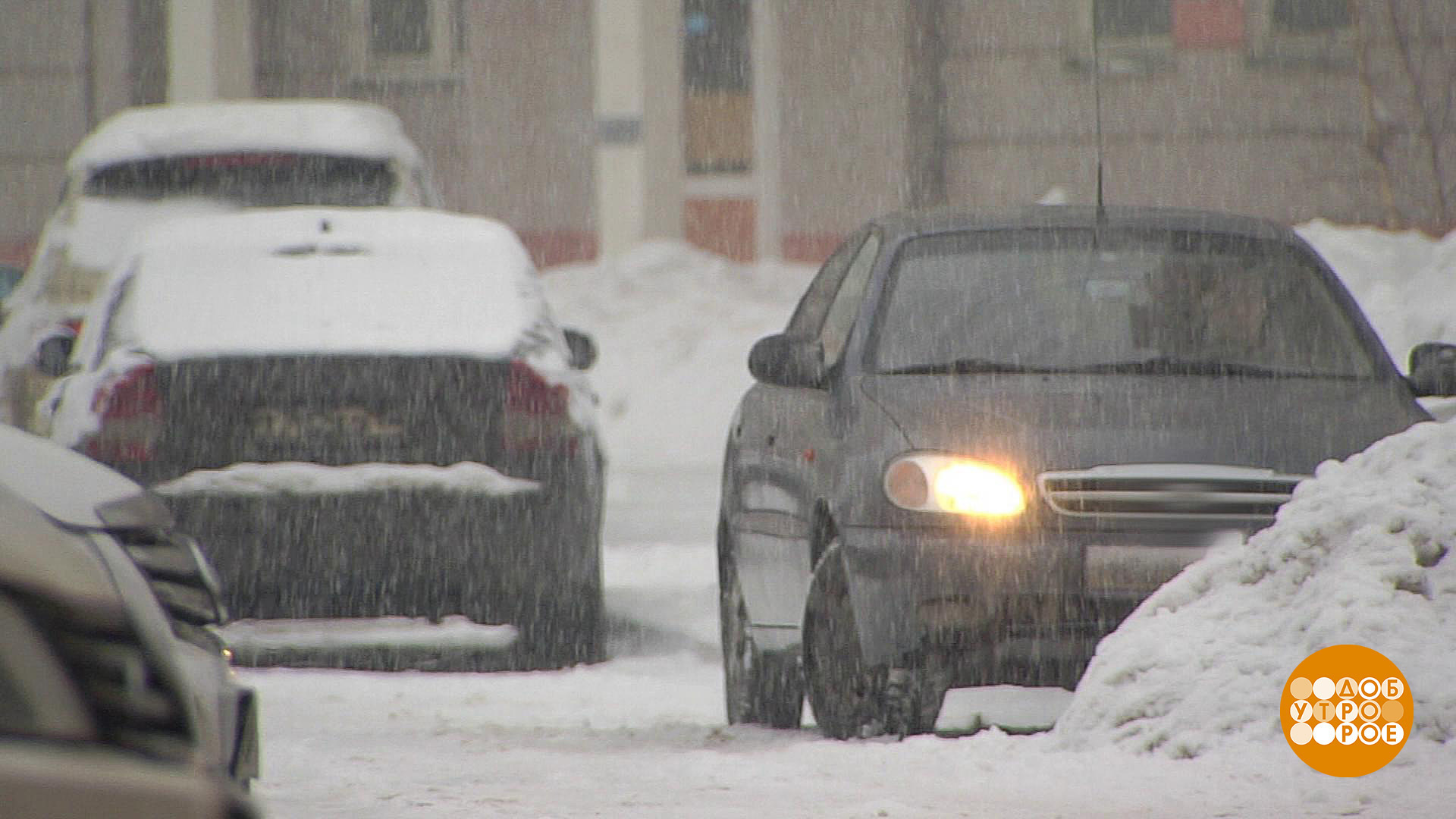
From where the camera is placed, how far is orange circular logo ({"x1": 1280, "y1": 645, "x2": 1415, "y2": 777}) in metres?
5.31

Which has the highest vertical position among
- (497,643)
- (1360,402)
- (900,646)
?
(1360,402)

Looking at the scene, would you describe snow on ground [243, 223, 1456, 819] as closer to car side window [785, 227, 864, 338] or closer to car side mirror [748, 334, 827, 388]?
car side mirror [748, 334, 827, 388]

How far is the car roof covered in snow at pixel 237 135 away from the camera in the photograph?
1309 centimetres

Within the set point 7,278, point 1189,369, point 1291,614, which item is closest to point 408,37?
point 7,278

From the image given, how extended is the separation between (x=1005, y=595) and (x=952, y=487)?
0.30 metres

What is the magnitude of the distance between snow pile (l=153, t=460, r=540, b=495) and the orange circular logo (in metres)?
3.43

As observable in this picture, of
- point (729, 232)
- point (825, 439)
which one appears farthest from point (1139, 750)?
point (729, 232)

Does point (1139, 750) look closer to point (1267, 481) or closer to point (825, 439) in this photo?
point (1267, 481)

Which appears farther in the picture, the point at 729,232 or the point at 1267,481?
the point at 729,232

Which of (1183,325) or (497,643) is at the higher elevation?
(1183,325)

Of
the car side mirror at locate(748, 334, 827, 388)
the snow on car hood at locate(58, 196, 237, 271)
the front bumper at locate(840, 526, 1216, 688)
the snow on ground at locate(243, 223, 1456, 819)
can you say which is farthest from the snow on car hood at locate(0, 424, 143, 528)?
the snow on car hood at locate(58, 196, 237, 271)

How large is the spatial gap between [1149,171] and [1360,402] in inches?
666

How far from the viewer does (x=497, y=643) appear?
379 inches

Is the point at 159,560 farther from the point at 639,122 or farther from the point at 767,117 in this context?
the point at 767,117
